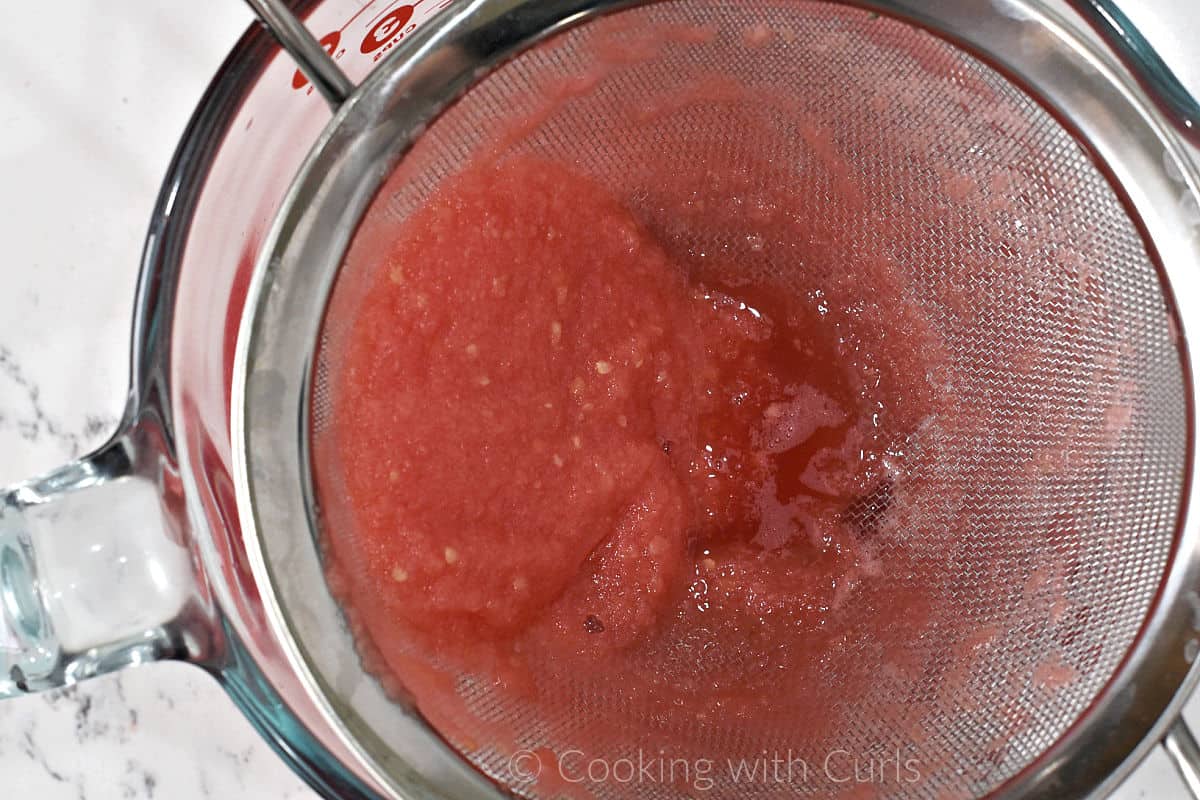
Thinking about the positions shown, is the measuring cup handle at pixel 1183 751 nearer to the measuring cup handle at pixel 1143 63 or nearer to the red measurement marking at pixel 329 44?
the measuring cup handle at pixel 1143 63

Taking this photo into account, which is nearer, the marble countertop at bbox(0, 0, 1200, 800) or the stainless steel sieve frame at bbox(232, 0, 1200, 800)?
the stainless steel sieve frame at bbox(232, 0, 1200, 800)

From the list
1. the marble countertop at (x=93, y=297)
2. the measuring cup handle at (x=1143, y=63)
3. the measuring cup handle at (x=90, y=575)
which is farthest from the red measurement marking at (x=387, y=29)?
the measuring cup handle at (x=1143, y=63)

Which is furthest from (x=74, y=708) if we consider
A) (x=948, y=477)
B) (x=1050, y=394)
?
(x=1050, y=394)

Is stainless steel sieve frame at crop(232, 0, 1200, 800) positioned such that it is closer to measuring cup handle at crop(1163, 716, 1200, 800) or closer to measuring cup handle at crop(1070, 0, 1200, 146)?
measuring cup handle at crop(1163, 716, 1200, 800)

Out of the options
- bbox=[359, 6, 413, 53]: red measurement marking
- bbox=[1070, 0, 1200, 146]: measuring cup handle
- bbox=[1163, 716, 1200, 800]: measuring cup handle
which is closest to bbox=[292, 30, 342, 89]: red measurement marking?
bbox=[359, 6, 413, 53]: red measurement marking

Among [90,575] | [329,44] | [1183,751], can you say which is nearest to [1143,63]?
[1183,751]

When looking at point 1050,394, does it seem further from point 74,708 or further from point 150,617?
point 74,708
